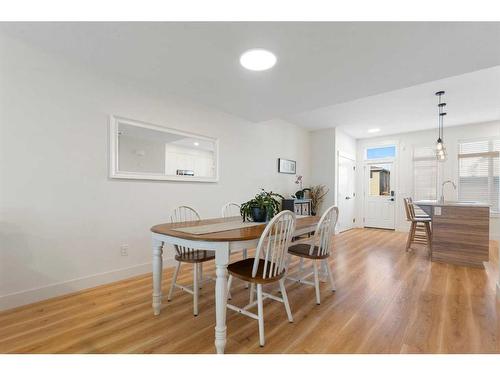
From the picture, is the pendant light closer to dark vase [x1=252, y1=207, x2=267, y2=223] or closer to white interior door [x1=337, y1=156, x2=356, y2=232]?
white interior door [x1=337, y1=156, x2=356, y2=232]

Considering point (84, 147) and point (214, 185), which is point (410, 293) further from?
point (84, 147)

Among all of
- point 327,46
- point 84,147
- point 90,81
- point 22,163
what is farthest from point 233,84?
point 22,163

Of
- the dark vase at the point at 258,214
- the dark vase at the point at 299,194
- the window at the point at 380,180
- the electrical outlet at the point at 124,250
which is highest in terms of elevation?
the window at the point at 380,180

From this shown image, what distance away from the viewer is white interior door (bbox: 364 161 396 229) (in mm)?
6137

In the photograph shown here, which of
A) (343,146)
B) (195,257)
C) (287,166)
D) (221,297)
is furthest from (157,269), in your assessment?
(343,146)

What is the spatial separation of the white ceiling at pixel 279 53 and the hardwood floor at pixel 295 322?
2.17 meters

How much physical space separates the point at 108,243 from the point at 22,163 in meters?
1.06

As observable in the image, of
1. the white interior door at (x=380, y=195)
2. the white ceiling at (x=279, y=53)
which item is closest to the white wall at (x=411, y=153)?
the white interior door at (x=380, y=195)

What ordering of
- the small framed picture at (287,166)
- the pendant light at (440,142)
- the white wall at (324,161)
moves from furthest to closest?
the white wall at (324,161)
the small framed picture at (287,166)
the pendant light at (440,142)

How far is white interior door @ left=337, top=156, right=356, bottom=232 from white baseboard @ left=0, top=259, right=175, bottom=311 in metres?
4.52

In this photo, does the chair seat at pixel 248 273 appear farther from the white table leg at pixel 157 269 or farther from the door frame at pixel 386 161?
the door frame at pixel 386 161

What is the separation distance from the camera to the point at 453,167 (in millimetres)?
5371

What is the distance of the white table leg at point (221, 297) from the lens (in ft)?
4.85

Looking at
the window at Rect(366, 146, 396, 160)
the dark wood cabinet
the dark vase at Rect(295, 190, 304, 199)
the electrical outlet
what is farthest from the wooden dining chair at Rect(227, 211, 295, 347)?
the window at Rect(366, 146, 396, 160)
